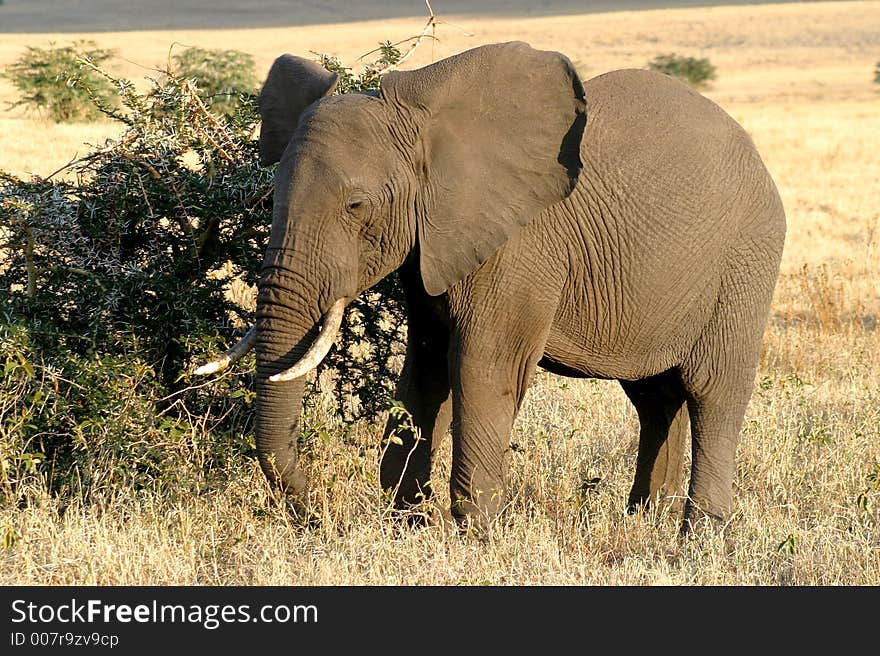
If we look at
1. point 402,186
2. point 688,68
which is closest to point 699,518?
point 402,186

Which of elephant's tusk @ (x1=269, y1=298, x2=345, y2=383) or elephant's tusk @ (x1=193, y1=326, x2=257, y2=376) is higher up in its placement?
elephant's tusk @ (x1=269, y1=298, x2=345, y2=383)

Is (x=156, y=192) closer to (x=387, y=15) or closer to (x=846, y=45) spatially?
(x=846, y=45)

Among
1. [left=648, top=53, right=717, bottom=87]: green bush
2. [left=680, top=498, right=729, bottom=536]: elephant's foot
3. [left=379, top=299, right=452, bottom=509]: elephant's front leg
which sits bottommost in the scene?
[left=648, top=53, right=717, bottom=87]: green bush

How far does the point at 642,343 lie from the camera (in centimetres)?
588

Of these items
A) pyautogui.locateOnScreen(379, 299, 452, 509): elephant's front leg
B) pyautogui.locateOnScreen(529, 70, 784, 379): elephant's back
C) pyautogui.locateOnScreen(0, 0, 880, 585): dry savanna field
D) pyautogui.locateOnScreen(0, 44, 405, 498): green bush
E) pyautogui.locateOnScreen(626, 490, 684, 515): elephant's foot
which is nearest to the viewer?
pyautogui.locateOnScreen(0, 0, 880, 585): dry savanna field

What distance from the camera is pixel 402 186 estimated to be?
5109 millimetres

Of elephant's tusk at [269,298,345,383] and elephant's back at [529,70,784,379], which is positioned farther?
elephant's back at [529,70,784,379]

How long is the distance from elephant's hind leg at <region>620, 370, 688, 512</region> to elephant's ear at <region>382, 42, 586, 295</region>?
1597mm

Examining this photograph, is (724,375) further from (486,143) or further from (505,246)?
(486,143)

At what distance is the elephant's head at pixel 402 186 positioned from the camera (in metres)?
4.95

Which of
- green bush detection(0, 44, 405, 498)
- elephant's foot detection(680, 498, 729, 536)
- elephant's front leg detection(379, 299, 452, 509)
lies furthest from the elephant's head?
elephant's foot detection(680, 498, 729, 536)

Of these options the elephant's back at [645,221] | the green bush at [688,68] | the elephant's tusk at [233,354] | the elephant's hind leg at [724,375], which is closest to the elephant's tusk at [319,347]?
the elephant's tusk at [233,354]

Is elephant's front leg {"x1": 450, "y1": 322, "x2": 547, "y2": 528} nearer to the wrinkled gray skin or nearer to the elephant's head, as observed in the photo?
the wrinkled gray skin

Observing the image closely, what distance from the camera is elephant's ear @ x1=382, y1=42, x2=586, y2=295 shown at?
204 inches
